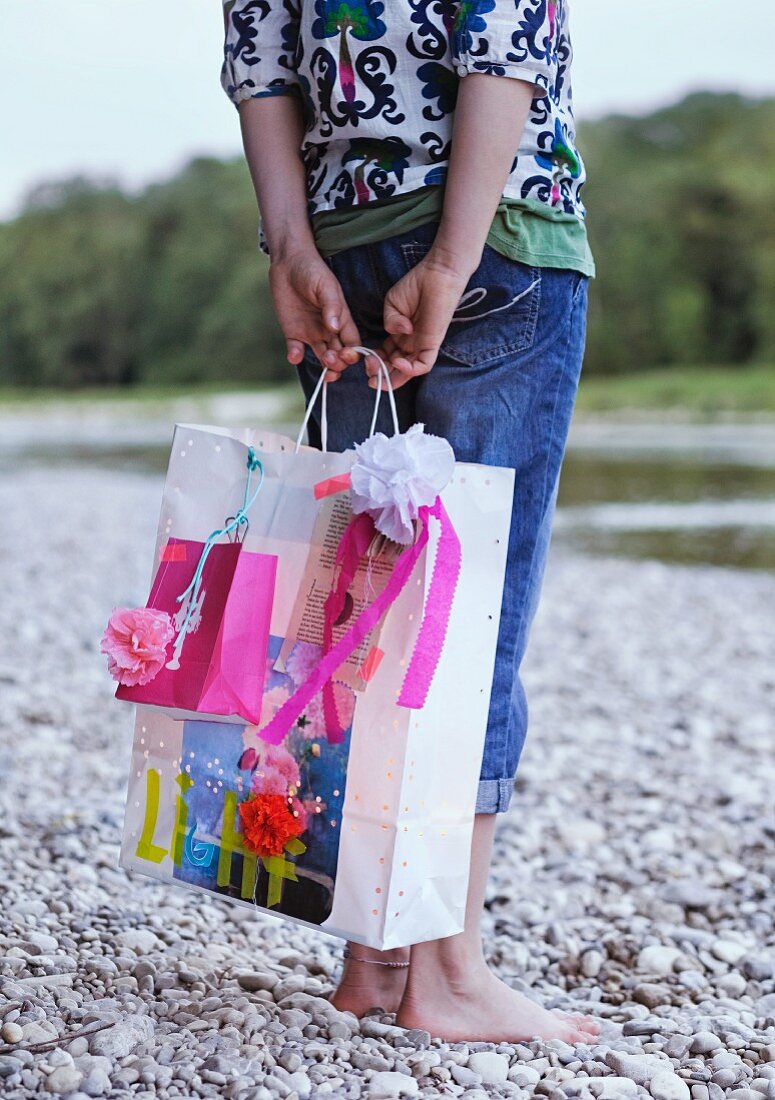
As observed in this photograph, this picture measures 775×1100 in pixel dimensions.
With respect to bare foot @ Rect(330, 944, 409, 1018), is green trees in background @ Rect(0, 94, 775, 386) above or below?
above

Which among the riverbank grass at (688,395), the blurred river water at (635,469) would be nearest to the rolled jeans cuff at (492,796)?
the blurred river water at (635,469)

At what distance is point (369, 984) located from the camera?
148cm

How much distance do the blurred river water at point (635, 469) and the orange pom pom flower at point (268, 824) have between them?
238 inches

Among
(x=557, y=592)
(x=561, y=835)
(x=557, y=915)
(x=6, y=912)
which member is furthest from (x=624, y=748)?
(x=557, y=592)

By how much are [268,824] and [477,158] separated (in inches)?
29.1

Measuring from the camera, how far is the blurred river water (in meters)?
7.91

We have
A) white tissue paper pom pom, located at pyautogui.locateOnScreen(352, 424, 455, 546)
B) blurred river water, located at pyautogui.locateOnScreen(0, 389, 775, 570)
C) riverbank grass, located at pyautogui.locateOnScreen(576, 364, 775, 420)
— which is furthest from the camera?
riverbank grass, located at pyautogui.locateOnScreen(576, 364, 775, 420)

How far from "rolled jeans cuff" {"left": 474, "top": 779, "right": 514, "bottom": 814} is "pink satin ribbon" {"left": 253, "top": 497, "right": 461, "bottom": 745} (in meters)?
0.23

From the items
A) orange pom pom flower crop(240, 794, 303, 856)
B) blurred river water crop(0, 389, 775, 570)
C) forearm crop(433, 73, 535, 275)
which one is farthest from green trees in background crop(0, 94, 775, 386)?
orange pom pom flower crop(240, 794, 303, 856)

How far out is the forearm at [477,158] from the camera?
47.6 inches

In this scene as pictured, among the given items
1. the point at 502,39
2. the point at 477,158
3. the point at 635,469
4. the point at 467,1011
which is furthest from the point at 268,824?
the point at 635,469

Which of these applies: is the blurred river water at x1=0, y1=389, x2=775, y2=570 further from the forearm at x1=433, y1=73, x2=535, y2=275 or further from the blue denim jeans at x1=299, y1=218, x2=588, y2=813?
the forearm at x1=433, y1=73, x2=535, y2=275

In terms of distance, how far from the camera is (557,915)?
6.76 ft

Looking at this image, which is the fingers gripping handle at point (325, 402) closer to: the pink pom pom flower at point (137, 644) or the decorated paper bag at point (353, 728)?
the decorated paper bag at point (353, 728)
